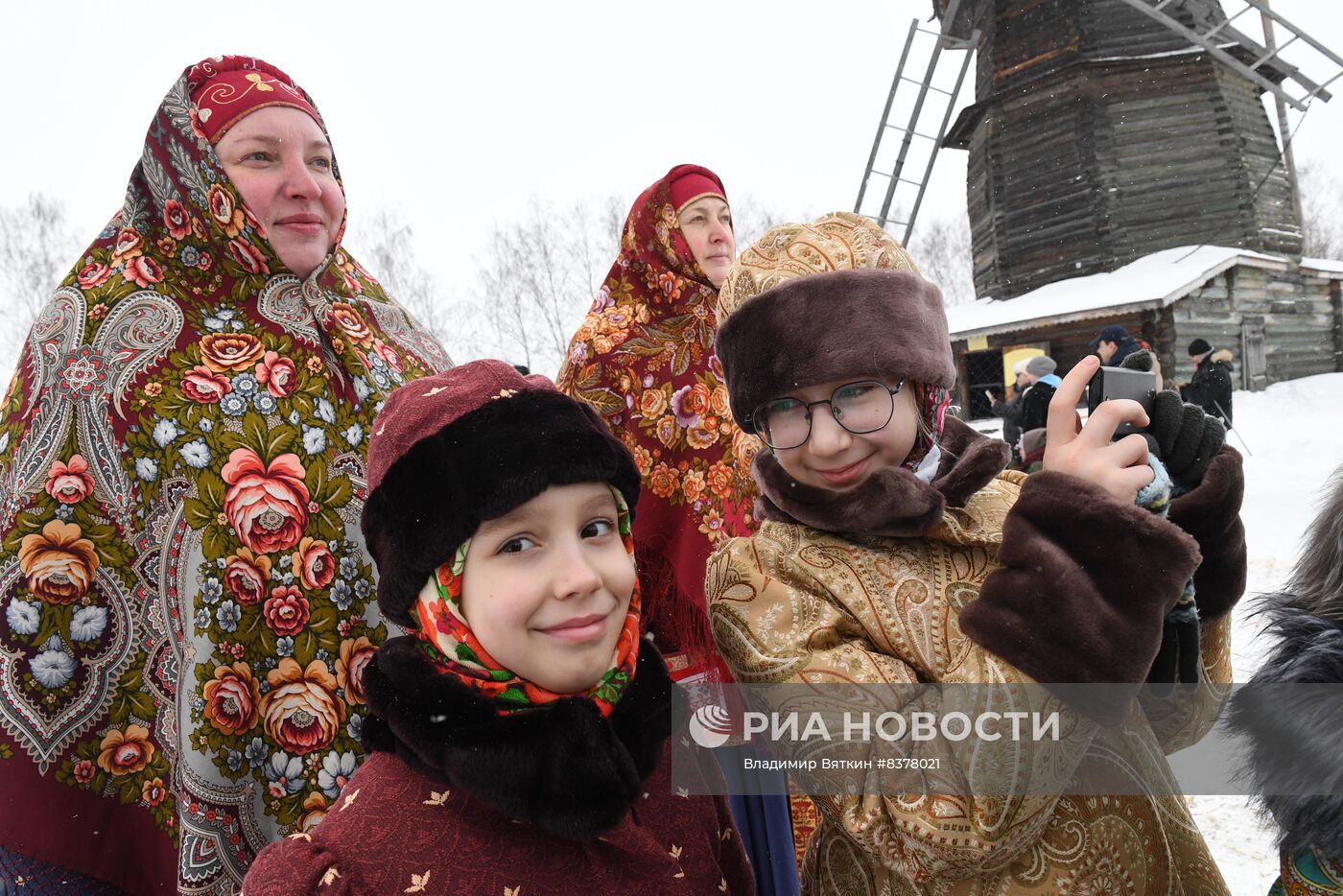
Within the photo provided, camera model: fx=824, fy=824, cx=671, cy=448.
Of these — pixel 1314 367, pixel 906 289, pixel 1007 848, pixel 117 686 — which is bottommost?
pixel 1314 367

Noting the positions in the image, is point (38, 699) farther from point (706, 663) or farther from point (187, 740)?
point (706, 663)

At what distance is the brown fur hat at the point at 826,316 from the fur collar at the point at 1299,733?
603mm

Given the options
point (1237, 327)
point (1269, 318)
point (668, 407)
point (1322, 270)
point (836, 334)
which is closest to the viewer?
point (836, 334)

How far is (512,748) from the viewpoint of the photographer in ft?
3.44

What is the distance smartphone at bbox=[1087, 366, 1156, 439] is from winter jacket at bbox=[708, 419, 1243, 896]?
0.15m

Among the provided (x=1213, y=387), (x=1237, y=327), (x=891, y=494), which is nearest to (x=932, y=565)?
(x=891, y=494)

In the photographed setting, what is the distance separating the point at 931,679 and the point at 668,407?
1638 mm

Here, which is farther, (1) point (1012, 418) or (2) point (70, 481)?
Result: (1) point (1012, 418)

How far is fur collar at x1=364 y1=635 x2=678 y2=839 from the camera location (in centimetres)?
104

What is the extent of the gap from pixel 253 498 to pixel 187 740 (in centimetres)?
45

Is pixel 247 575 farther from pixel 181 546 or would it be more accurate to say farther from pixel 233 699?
pixel 233 699

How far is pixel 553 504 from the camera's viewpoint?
115 cm

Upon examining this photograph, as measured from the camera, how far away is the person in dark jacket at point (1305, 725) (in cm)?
103

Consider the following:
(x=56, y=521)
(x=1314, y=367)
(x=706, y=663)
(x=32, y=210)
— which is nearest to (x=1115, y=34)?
(x=1314, y=367)
